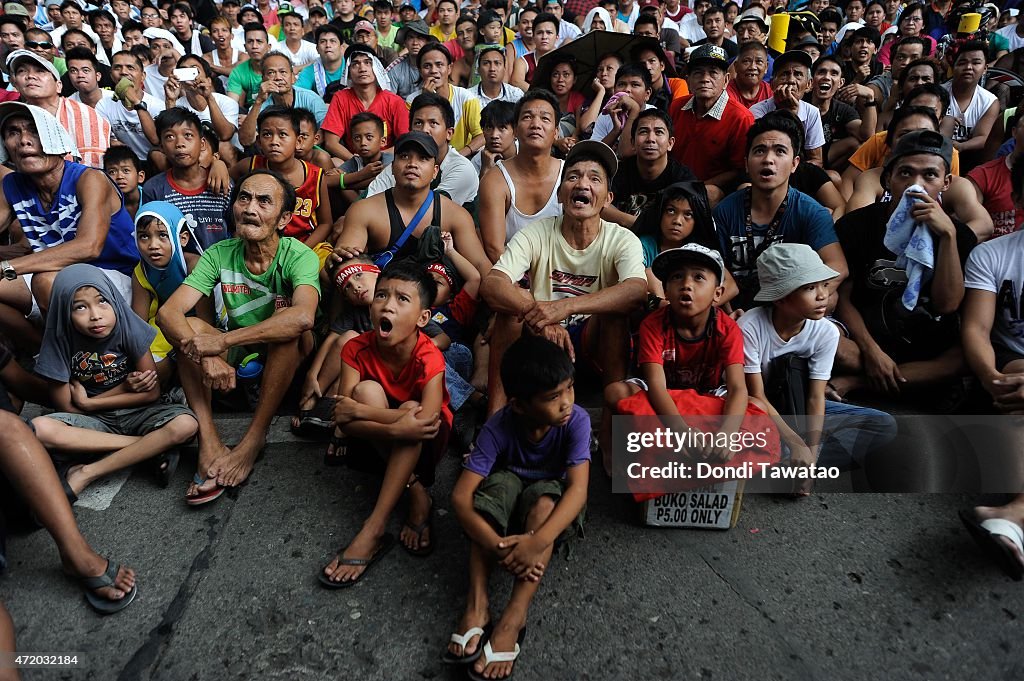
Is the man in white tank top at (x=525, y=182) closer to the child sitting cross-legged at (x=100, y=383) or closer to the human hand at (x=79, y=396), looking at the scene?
the child sitting cross-legged at (x=100, y=383)

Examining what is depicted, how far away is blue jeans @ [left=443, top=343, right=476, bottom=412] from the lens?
3.19m

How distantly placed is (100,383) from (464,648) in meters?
2.24

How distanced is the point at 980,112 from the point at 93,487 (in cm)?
677

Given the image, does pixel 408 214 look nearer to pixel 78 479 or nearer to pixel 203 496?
pixel 203 496

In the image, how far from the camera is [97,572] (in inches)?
87.2

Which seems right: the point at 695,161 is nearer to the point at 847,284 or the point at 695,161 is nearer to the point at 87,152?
the point at 847,284

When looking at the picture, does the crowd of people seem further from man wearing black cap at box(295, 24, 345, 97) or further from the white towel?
man wearing black cap at box(295, 24, 345, 97)

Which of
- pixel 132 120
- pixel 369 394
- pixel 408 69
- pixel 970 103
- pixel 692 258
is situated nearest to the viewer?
pixel 369 394

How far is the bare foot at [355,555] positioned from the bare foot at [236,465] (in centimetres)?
77

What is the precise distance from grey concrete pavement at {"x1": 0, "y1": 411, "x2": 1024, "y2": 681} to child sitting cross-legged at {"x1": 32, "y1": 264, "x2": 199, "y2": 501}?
27cm

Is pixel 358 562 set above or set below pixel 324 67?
below

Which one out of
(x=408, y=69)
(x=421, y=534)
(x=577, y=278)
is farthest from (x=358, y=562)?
(x=408, y=69)

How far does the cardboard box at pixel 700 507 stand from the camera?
2.43 metres

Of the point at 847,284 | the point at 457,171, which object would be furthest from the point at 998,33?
the point at 457,171
